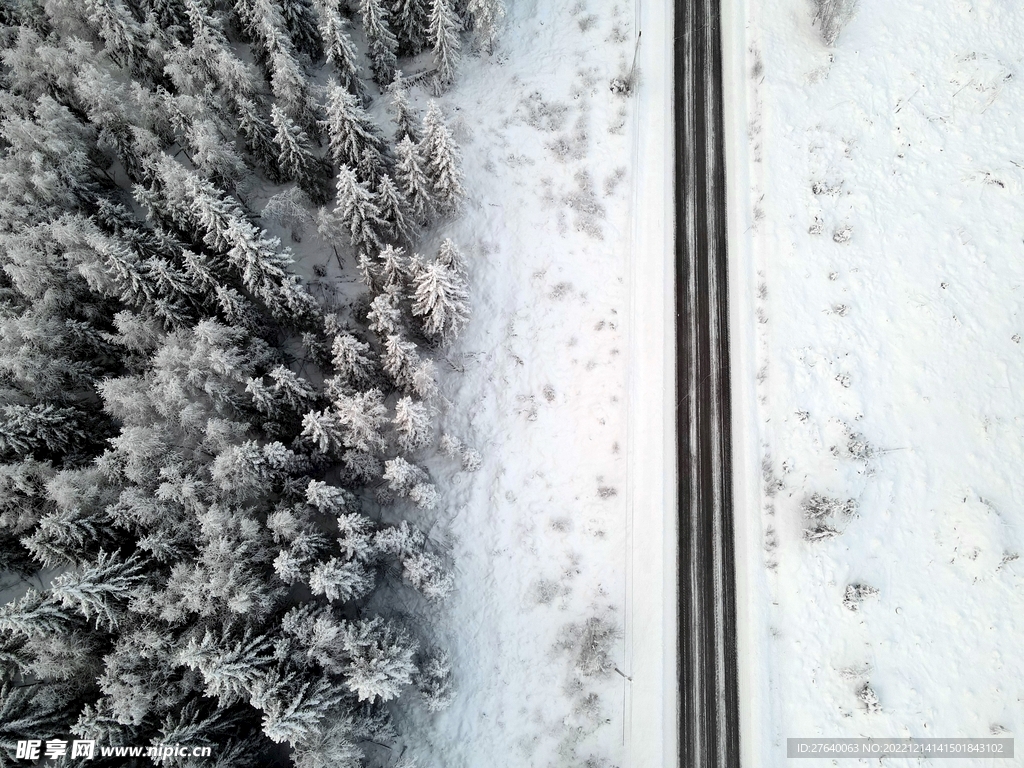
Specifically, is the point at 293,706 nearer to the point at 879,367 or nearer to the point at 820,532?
the point at 820,532

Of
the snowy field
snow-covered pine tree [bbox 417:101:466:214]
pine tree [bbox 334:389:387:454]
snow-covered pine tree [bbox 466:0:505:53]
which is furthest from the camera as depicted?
snow-covered pine tree [bbox 466:0:505:53]

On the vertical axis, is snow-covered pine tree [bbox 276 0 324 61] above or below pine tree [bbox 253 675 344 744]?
above

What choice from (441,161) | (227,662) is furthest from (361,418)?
(441,161)

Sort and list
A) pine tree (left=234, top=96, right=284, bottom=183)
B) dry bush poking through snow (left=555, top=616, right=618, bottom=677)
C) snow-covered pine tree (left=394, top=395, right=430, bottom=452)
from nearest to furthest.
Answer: snow-covered pine tree (left=394, top=395, right=430, bottom=452)
dry bush poking through snow (left=555, top=616, right=618, bottom=677)
pine tree (left=234, top=96, right=284, bottom=183)

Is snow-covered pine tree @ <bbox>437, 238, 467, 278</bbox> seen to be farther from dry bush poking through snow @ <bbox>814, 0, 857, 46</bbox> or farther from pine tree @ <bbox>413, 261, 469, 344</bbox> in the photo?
dry bush poking through snow @ <bbox>814, 0, 857, 46</bbox>

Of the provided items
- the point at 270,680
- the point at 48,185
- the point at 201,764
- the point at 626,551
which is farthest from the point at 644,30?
the point at 201,764

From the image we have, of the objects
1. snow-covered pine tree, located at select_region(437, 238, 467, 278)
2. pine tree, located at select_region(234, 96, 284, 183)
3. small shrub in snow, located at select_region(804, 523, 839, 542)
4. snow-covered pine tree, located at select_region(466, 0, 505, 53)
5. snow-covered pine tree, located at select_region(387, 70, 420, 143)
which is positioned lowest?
small shrub in snow, located at select_region(804, 523, 839, 542)

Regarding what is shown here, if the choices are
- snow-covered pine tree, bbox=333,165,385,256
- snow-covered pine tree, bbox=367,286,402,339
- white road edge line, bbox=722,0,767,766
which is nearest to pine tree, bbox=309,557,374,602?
snow-covered pine tree, bbox=367,286,402,339
